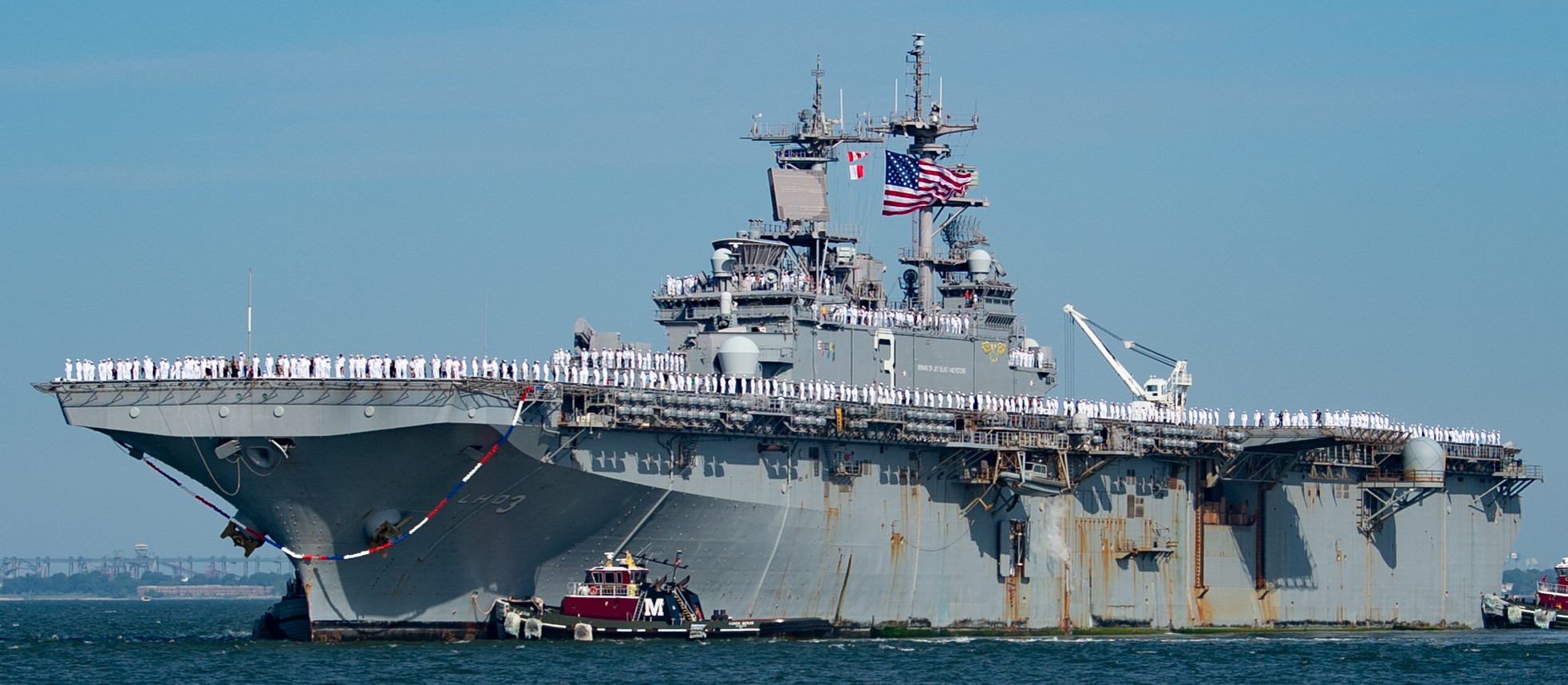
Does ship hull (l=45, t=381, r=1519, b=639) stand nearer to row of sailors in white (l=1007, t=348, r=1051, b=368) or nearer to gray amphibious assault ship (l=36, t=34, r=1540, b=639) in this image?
gray amphibious assault ship (l=36, t=34, r=1540, b=639)

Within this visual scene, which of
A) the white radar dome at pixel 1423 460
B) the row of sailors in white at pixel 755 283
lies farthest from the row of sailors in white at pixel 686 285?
the white radar dome at pixel 1423 460

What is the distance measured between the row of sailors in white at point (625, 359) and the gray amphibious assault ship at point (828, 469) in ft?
0.34

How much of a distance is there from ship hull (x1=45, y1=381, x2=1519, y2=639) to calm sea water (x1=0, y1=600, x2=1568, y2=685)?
119cm

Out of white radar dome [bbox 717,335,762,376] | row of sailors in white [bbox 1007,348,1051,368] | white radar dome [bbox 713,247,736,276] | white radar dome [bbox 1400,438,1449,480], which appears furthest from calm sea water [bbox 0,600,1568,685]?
white radar dome [bbox 713,247,736,276]

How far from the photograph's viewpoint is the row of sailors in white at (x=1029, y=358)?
5747cm

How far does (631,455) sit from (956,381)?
13.0 m

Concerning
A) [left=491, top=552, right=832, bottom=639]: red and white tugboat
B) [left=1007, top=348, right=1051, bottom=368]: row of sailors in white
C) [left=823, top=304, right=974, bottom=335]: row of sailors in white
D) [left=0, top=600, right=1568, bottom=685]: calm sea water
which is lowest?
[left=0, top=600, right=1568, bottom=685]: calm sea water

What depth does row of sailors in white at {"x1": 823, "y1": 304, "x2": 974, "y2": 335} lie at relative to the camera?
173 feet

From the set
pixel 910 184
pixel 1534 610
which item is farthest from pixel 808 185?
pixel 1534 610

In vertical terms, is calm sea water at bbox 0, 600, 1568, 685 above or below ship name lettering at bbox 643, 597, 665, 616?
below

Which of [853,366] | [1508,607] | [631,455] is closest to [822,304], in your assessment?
[853,366]

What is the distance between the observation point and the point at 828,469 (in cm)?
4884

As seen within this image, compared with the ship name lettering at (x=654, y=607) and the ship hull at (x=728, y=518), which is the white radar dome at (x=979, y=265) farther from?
the ship name lettering at (x=654, y=607)

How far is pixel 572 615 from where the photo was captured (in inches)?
1779
